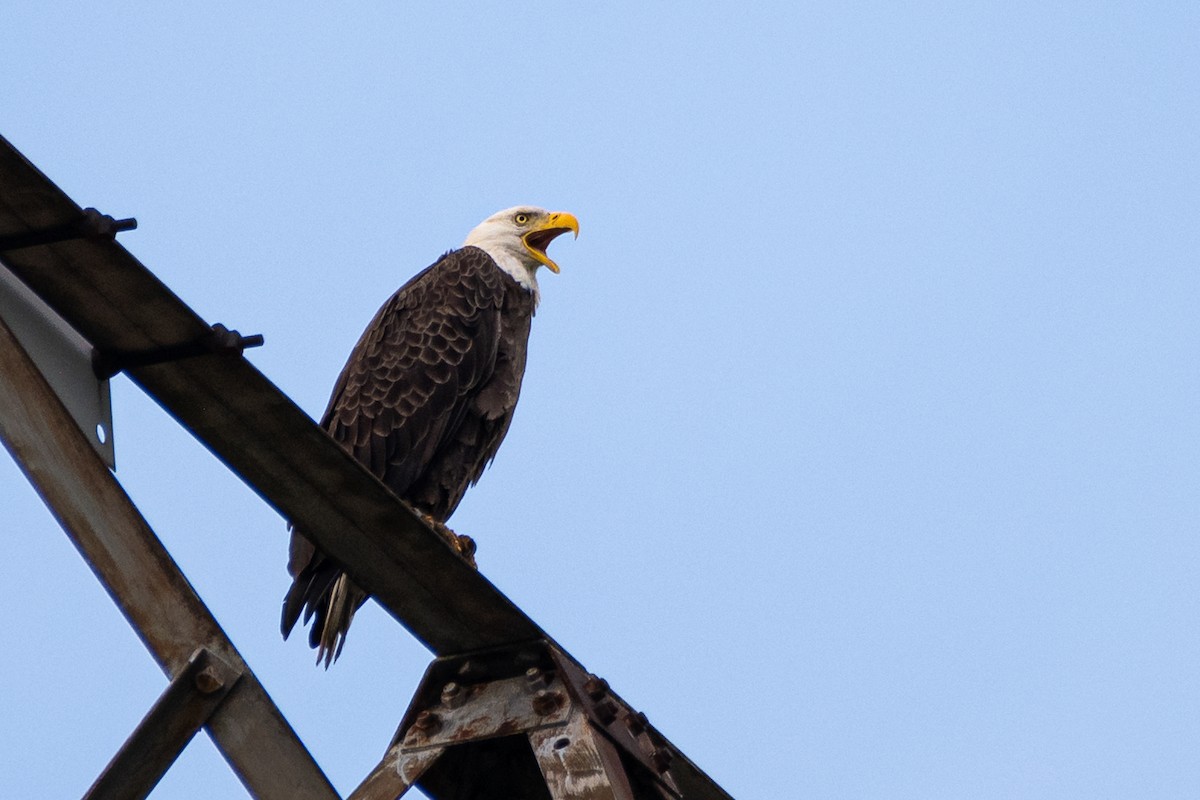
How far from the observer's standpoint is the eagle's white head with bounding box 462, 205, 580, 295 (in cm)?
749

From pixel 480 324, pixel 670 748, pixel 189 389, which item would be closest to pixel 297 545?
pixel 480 324

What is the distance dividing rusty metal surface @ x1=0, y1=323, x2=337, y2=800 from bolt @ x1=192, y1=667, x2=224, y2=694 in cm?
3

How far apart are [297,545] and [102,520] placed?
3296 millimetres

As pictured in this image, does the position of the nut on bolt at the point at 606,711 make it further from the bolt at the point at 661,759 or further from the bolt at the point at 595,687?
the bolt at the point at 661,759

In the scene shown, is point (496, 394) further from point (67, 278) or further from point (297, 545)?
point (67, 278)

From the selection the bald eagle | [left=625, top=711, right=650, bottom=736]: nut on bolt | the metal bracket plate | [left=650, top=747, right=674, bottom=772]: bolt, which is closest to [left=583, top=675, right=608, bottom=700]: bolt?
[left=625, top=711, right=650, bottom=736]: nut on bolt

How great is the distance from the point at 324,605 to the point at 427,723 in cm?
301

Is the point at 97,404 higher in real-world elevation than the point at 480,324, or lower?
lower

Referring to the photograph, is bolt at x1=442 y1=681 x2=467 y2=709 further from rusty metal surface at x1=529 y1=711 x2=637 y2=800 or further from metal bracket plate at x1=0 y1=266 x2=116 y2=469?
metal bracket plate at x1=0 y1=266 x2=116 y2=469

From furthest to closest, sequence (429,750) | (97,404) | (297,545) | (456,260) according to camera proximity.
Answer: (456,260) → (297,545) → (429,750) → (97,404)

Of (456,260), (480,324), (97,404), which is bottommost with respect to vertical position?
(97,404)

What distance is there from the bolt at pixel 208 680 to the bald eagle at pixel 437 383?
4163 mm

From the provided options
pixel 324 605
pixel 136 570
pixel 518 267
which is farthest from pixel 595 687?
pixel 518 267

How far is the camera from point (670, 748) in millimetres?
2988
